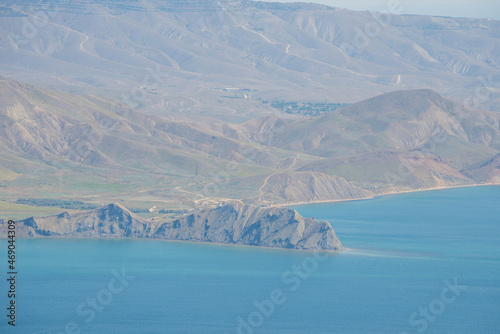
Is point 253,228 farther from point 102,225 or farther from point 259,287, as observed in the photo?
point 259,287

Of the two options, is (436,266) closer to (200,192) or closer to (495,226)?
(495,226)

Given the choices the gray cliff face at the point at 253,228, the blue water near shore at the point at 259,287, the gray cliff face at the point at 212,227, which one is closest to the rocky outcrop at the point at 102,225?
the gray cliff face at the point at 212,227

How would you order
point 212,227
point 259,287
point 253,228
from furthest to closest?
point 212,227 < point 253,228 < point 259,287

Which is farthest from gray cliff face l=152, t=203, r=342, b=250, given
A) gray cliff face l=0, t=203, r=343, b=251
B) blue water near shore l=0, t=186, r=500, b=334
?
blue water near shore l=0, t=186, r=500, b=334

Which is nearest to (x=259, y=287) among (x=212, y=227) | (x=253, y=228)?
(x=253, y=228)

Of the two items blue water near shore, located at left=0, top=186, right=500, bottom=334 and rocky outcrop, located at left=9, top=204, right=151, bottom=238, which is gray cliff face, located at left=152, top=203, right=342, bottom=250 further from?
rocky outcrop, located at left=9, top=204, right=151, bottom=238

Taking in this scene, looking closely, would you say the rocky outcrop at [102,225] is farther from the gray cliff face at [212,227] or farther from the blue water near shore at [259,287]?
the blue water near shore at [259,287]
